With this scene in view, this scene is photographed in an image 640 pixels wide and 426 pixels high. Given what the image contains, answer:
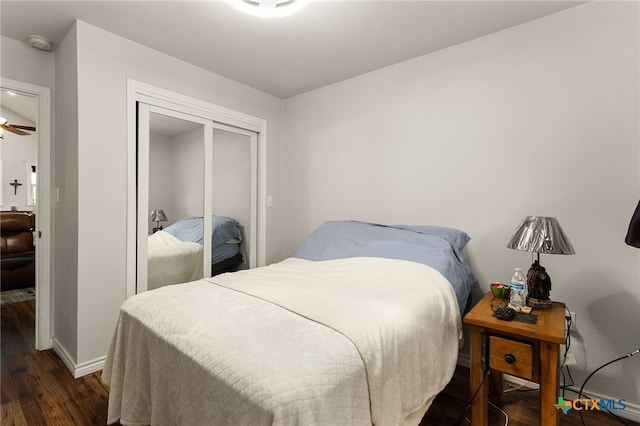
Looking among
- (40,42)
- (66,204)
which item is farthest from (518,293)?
(40,42)

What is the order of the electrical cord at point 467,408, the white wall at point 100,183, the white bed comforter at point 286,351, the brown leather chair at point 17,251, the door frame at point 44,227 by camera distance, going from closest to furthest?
the white bed comforter at point 286,351 → the electrical cord at point 467,408 → the white wall at point 100,183 → the door frame at point 44,227 → the brown leather chair at point 17,251

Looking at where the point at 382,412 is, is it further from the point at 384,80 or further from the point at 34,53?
the point at 34,53

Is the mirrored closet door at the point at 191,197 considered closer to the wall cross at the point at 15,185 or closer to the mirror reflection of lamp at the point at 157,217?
the mirror reflection of lamp at the point at 157,217

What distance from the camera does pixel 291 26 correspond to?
2027 mm

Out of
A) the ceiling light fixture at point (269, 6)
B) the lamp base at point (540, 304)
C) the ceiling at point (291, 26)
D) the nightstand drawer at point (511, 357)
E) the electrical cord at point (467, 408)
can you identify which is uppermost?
the ceiling at point (291, 26)

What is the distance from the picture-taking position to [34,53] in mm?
2279

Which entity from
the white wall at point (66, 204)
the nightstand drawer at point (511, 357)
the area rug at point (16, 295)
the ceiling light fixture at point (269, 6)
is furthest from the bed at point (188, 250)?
the area rug at point (16, 295)

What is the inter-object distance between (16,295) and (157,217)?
290 centimetres

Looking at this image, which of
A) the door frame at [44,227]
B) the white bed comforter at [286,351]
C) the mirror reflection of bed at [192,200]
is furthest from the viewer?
the mirror reflection of bed at [192,200]

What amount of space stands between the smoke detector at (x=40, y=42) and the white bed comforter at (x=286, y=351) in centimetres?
212

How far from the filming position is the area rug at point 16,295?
346 centimetres

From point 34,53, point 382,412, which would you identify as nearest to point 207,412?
point 382,412

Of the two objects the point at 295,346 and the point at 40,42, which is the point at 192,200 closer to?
the point at 40,42

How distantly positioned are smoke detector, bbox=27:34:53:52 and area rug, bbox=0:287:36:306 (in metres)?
2.91
